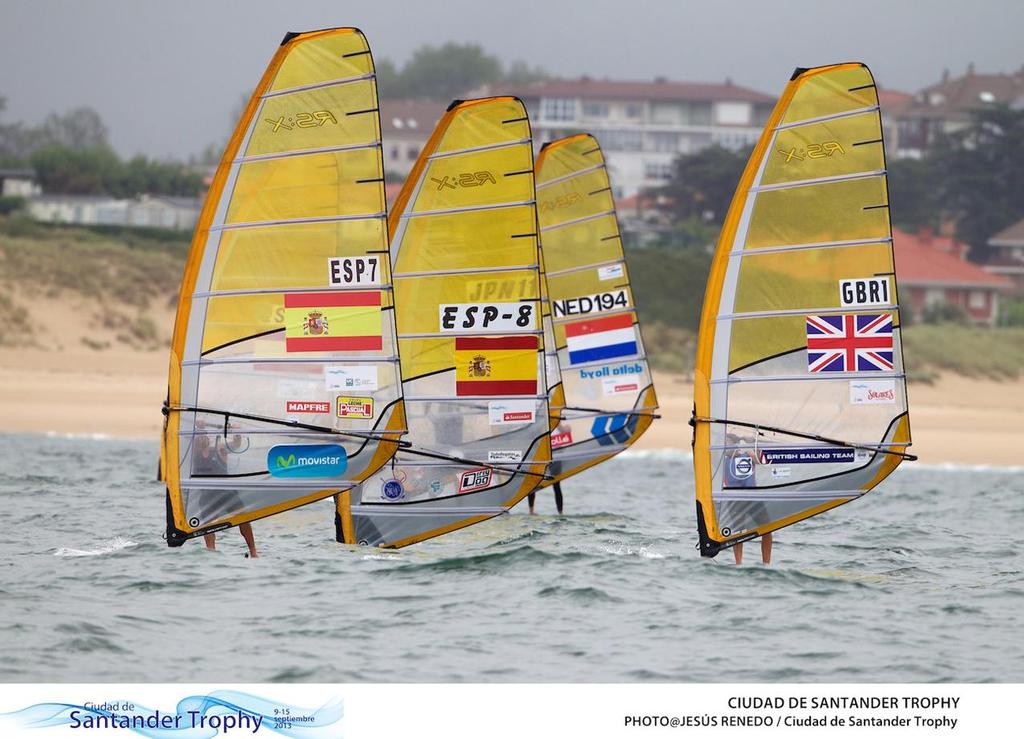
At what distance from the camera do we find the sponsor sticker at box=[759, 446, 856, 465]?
497 inches

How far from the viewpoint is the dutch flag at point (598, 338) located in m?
17.9

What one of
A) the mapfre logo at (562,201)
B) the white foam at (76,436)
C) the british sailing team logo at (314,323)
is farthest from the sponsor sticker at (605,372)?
the white foam at (76,436)

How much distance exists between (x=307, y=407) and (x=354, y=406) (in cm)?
36

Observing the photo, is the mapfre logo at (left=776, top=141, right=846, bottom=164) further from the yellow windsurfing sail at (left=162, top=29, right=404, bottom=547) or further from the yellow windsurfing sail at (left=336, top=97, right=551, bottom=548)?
the yellow windsurfing sail at (left=162, top=29, right=404, bottom=547)

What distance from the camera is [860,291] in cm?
1267

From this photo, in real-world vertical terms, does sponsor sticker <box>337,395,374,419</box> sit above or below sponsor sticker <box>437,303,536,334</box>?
below

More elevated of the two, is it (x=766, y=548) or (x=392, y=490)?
(x=392, y=490)

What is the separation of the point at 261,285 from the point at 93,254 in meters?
28.3

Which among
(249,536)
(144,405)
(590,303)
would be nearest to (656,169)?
(144,405)

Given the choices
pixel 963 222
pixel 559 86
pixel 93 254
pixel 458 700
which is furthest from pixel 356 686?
pixel 559 86

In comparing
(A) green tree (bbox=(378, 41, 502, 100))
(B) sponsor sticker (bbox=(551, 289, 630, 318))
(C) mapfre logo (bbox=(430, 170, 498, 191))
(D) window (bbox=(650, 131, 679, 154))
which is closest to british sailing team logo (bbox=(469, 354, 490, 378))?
(C) mapfre logo (bbox=(430, 170, 498, 191))

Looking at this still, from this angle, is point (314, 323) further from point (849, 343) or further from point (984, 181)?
point (984, 181)

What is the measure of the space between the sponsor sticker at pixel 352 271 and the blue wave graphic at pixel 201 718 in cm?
401

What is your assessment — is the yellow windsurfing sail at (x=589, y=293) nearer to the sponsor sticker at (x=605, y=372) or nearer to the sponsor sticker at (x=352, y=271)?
the sponsor sticker at (x=605, y=372)
